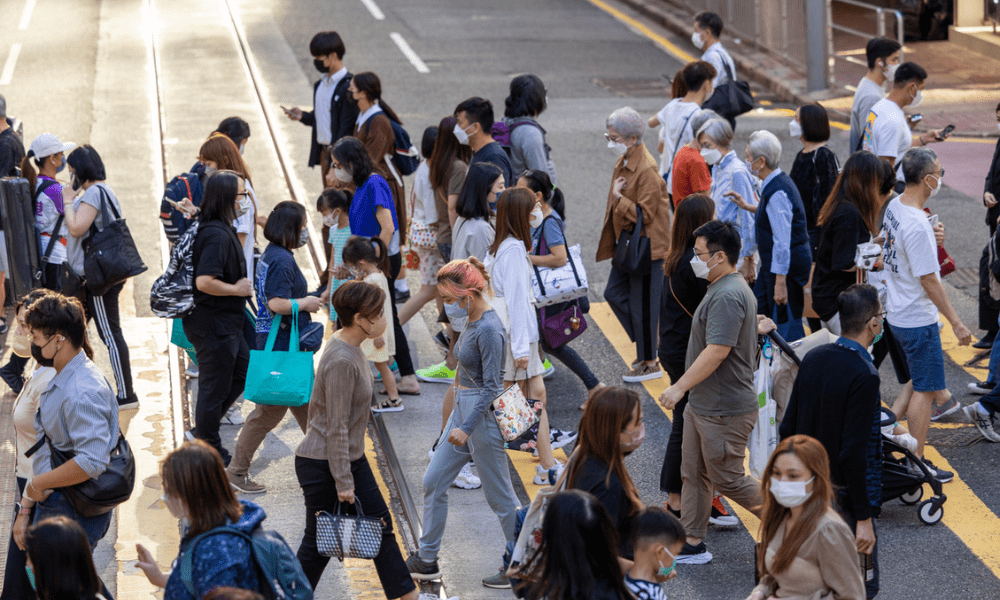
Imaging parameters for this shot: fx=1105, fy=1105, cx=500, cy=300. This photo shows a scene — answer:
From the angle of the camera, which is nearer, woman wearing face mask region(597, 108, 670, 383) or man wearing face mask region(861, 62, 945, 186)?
woman wearing face mask region(597, 108, 670, 383)

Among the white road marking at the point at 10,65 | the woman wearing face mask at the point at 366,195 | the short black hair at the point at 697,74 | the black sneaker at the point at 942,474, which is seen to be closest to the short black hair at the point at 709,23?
the short black hair at the point at 697,74

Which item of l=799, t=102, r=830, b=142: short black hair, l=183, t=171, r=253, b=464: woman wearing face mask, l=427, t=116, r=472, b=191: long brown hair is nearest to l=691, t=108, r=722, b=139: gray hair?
l=799, t=102, r=830, b=142: short black hair

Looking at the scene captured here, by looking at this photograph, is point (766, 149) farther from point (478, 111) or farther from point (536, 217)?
point (478, 111)

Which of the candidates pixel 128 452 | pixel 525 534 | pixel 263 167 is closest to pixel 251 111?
pixel 263 167

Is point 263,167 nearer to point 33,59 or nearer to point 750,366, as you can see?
point 33,59

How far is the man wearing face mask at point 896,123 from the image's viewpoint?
8.87m

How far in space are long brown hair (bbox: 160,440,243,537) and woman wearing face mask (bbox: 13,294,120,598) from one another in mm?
A: 1102

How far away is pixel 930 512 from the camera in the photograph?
21.3 feet

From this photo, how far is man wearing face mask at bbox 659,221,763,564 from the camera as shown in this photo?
5641mm

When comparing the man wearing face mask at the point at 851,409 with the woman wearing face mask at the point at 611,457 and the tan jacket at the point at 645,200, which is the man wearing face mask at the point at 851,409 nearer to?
the woman wearing face mask at the point at 611,457

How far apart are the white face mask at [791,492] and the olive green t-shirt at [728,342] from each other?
1439mm

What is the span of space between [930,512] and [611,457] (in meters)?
2.95

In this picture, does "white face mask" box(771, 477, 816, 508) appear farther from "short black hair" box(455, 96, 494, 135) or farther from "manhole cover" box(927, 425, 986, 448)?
"short black hair" box(455, 96, 494, 135)

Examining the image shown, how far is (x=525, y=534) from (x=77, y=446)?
2086 mm
